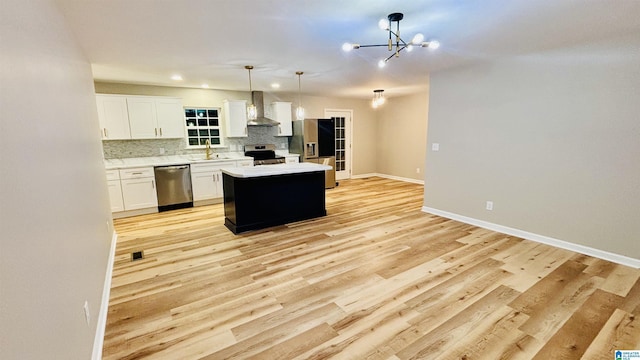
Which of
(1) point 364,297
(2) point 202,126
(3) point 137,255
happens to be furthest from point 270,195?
(2) point 202,126

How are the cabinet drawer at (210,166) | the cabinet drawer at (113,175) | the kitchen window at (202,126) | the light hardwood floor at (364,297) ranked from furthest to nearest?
1. the kitchen window at (202,126)
2. the cabinet drawer at (210,166)
3. the cabinet drawer at (113,175)
4. the light hardwood floor at (364,297)

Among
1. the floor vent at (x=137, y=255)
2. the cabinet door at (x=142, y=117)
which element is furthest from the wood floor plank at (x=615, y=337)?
the cabinet door at (x=142, y=117)

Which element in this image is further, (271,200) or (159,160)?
(159,160)

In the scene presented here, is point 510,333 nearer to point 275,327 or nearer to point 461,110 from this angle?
point 275,327

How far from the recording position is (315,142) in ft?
22.7

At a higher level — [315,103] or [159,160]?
[315,103]

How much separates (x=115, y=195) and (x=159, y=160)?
0.96m

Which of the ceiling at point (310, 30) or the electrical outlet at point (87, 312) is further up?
the ceiling at point (310, 30)

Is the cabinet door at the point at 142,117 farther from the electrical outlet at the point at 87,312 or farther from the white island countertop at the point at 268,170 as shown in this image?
the electrical outlet at the point at 87,312

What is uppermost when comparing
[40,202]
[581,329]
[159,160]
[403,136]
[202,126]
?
[202,126]

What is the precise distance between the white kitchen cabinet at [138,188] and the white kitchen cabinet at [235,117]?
1777 mm

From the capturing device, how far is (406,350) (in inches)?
75.4

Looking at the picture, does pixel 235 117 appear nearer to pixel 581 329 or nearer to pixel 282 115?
pixel 282 115

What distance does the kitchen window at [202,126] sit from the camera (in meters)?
5.95
